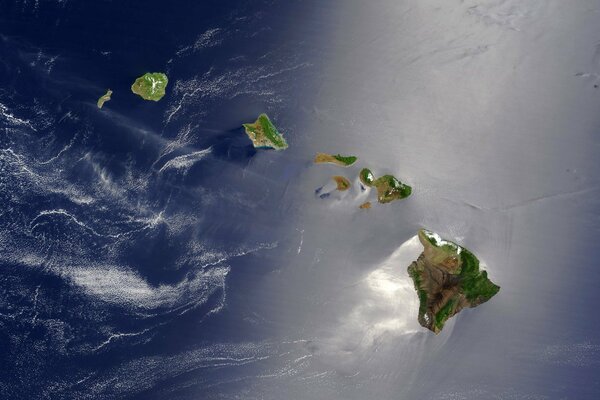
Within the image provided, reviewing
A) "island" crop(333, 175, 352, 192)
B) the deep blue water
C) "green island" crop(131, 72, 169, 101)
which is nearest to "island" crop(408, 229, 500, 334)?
"island" crop(333, 175, 352, 192)

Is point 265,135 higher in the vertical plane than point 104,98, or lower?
lower

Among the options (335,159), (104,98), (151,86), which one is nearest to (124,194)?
(104,98)

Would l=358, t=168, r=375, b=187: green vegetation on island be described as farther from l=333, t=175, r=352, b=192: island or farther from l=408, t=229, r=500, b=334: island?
l=408, t=229, r=500, b=334: island

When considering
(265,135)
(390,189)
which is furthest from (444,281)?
(265,135)

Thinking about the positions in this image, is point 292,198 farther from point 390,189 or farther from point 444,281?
point 444,281

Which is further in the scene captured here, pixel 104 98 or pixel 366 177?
pixel 104 98

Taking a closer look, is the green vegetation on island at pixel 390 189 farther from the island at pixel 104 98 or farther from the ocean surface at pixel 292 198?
→ the island at pixel 104 98

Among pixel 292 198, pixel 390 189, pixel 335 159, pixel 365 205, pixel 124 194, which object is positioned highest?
pixel 124 194
